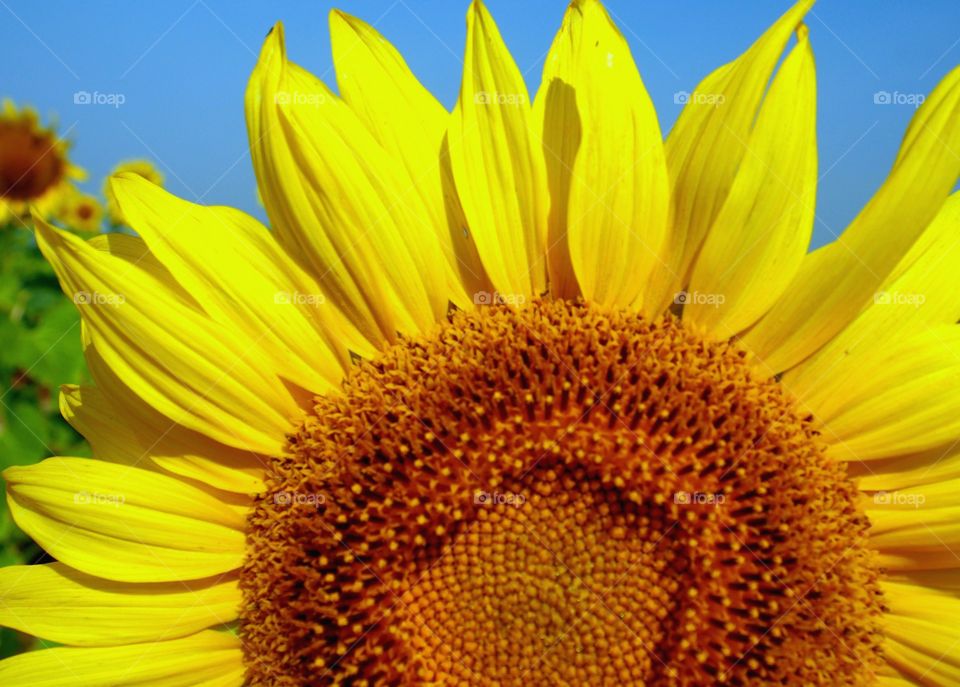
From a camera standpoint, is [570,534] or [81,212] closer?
[570,534]

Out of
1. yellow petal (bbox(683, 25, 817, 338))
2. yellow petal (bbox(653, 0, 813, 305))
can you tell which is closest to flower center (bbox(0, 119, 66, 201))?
yellow petal (bbox(653, 0, 813, 305))

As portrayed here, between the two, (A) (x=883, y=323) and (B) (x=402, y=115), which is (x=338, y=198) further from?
(A) (x=883, y=323)

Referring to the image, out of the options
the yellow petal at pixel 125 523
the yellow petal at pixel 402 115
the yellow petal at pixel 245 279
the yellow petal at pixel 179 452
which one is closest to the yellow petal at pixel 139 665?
the yellow petal at pixel 125 523

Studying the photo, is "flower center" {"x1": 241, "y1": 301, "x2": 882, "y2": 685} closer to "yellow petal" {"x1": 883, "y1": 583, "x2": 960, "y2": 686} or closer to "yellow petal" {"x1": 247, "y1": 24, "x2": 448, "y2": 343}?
"yellow petal" {"x1": 883, "y1": 583, "x2": 960, "y2": 686}

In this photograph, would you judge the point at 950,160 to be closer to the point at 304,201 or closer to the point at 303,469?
the point at 304,201

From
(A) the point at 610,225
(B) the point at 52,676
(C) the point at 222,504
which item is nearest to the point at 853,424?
(A) the point at 610,225

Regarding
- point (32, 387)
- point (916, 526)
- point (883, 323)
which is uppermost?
point (32, 387)

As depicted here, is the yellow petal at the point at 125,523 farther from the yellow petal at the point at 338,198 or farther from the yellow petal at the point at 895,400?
the yellow petal at the point at 895,400

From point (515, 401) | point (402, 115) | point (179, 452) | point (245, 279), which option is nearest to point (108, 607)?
point (179, 452)
